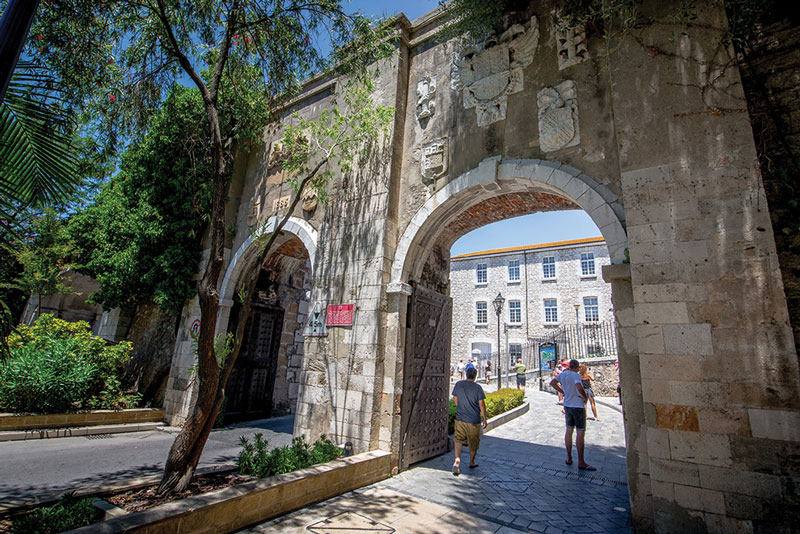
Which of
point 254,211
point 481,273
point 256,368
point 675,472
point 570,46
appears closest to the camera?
point 675,472

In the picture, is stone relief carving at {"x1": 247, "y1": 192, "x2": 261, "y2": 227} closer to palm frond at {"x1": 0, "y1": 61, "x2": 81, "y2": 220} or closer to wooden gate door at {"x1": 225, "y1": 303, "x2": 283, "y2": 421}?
wooden gate door at {"x1": 225, "y1": 303, "x2": 283, "y2": 421}

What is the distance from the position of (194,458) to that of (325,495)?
1.45 m

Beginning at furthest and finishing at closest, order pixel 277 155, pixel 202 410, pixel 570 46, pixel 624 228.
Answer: pixel 277 155
pixel 570 46
pixel 624 228
pixel 202 410

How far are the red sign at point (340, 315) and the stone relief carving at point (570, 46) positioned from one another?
4684mm

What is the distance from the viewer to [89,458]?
573cm

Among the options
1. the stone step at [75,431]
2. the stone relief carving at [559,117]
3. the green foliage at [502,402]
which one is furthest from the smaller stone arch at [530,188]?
the stone step at [75,431]

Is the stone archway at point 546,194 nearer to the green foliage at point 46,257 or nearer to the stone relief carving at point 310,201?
the stone relief carving at point 310,201

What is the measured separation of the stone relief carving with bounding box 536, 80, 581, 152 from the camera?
4.84 meters

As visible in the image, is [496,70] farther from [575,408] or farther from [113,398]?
[113,398]

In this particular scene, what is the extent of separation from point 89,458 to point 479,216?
7283 millimetres

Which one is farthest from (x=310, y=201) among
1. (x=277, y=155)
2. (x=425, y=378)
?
(x=425, y=378)

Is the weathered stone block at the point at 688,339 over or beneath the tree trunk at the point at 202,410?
over

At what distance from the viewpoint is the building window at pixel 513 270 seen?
82.5ft

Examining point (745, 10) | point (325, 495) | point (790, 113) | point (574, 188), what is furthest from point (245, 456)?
point (745, 10)
